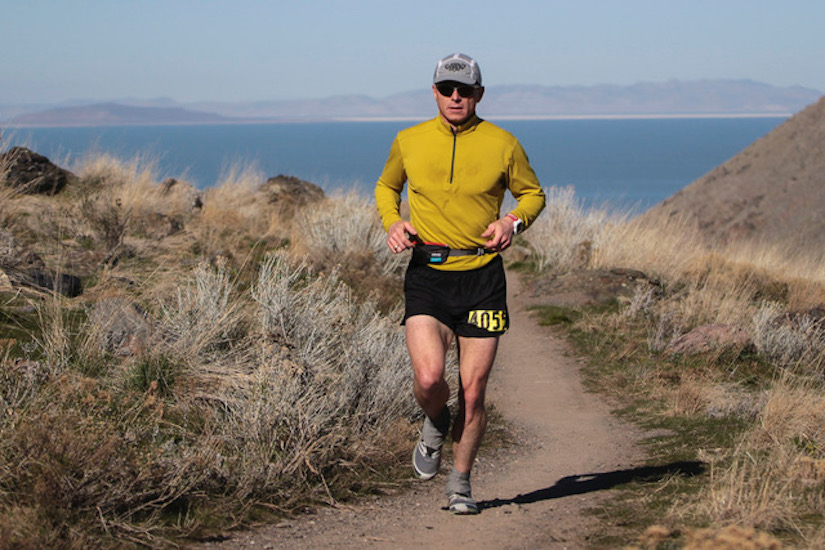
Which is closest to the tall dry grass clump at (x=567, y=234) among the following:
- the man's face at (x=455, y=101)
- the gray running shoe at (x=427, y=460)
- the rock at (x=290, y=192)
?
the rock at (x=290, y=192)

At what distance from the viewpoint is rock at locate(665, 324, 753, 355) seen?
8953mm

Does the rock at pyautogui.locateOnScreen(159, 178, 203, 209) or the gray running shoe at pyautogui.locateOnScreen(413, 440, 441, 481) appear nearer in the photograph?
the gray running shoe at pyautogui.locateOnScreen(413, 440, 441, 481)

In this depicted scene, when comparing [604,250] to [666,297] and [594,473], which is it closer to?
[666,297]

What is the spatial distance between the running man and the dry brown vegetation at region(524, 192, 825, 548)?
113cm

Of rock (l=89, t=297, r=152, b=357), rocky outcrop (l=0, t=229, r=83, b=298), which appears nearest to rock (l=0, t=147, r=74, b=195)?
rocky outcrop (l=0, t=229, r=83, b=298)

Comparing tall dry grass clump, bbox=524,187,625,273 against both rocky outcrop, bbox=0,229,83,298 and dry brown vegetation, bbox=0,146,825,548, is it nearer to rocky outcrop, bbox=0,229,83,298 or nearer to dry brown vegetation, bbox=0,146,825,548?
dry brown vegetation, bbox=0,146,825,548

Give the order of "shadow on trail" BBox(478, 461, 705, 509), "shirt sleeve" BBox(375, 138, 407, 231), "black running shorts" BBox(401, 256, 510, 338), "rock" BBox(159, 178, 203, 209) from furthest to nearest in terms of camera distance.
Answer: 1. "rock" BBox(159, 178, 203, 209)
2. "shadow on trail" BBox(478, 461, 705, 509)
3. "shirt sleeve" BBox(375, 138, 407, 231)
4. "black running shorts" BBox(401, 256, 510, 338)

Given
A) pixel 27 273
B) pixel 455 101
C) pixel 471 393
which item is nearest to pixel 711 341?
pixel 471 393

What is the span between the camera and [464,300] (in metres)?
4.35

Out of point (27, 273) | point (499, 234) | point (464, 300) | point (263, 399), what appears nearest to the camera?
point (499, 234)

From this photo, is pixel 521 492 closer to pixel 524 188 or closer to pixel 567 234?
pixel 524 188

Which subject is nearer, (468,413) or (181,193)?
(468,413)

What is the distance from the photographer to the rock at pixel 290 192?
60.0ft

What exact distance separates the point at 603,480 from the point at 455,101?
7.98 ft
